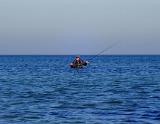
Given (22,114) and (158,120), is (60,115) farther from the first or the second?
(158,120)

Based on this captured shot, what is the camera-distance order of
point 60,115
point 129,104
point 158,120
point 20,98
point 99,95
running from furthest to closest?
point 99,95 < point 20,98 < point 129,104 < point 60,115 < point 158,120

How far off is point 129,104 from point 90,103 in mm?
2304

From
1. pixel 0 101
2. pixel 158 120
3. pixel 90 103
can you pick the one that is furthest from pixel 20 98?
pixel 158 120

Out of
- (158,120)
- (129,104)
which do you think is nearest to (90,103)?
(129,104)

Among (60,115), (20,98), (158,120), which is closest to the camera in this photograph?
(158,120)

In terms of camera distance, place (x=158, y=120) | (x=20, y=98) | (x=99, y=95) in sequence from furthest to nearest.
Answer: (x=99, y=95) → (x=20, y=98) → (x=158, y=120)

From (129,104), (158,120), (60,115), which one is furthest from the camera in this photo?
(129,104)

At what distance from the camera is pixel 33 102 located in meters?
32.0

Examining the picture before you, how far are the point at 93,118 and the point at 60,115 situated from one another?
1.82m

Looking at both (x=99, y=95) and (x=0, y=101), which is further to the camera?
(x=99, y=95)

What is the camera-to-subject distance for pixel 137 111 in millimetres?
27453

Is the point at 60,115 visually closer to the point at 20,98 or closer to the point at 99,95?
the point at 20,98

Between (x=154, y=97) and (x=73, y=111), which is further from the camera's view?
(x=154, y=97)

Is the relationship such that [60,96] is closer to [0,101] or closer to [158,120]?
[0,101]
